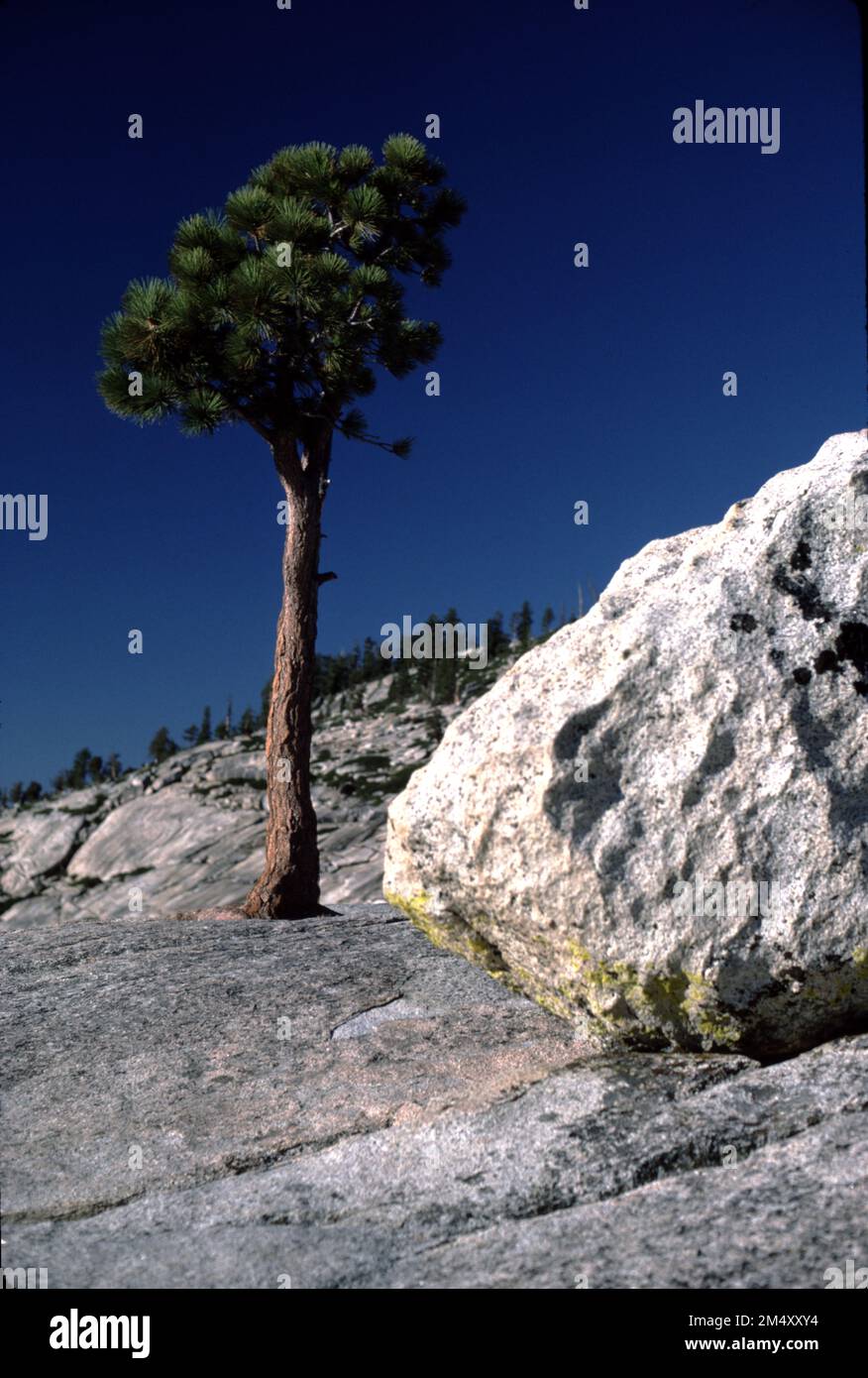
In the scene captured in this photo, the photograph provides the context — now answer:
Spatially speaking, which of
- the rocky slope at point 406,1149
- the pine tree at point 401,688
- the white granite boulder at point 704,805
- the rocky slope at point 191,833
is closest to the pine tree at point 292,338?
the rocky slope at point 406,1149

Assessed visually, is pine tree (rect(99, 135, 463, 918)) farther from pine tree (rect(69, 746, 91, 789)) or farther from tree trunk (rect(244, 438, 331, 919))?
pine tree (rect(69, 746, 91, 789))

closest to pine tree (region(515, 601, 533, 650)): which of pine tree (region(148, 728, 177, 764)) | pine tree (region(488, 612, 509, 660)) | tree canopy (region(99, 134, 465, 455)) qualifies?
pine tree (region(488, 612, 509, 660))

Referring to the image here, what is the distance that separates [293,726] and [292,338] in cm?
785

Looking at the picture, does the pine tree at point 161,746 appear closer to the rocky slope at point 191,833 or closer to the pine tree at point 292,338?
the rocky slope at point 191,833

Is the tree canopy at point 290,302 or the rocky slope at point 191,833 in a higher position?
the tree canopy at point 290,302

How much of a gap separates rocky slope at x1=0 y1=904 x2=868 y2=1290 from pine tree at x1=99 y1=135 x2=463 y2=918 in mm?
9691

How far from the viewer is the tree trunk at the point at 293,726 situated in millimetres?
18906

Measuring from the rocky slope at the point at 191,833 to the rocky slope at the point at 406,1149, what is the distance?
40578mm

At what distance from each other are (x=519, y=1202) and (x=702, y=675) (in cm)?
366

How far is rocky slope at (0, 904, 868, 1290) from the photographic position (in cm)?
493

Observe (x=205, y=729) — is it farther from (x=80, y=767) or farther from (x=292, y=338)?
(x=292, y=338)
